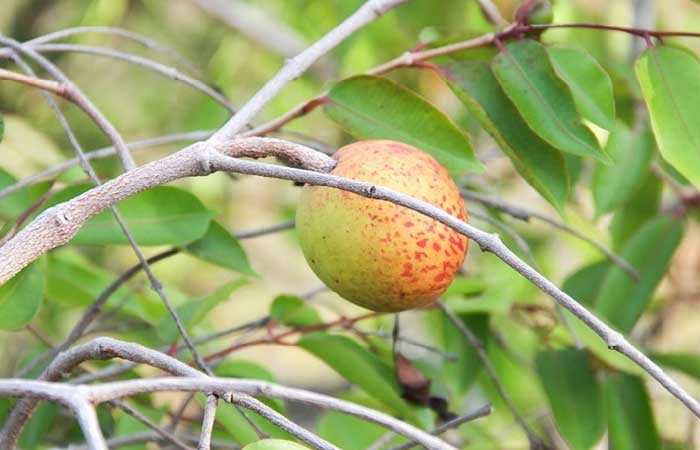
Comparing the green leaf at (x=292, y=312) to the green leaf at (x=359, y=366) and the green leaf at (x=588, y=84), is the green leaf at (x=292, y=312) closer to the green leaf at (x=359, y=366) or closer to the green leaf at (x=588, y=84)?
the green leaf at (x=359, y=366)

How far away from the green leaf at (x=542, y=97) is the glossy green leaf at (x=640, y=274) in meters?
0.45

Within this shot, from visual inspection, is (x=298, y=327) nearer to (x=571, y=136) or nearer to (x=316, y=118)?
(x=571, y=136)

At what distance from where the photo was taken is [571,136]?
1202mm

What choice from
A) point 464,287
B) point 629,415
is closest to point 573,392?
point 629,415

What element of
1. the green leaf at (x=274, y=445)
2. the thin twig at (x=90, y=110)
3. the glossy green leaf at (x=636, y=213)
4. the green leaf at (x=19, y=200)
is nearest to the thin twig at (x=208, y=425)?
the green leaf at (x=274, y=445)

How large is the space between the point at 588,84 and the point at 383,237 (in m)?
0.39

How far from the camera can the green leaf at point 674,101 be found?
116 cm

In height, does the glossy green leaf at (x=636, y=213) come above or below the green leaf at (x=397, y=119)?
above

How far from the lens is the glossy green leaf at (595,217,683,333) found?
5.23ft

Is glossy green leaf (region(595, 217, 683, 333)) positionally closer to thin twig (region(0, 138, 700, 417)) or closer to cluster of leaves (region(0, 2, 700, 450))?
cluster of leaves (region(0, 2, 700, 450))

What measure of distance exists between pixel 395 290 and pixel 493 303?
0.60 m

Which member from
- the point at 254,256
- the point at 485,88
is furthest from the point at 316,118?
the point at 485,88

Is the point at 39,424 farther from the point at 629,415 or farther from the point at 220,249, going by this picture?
the point at 629,415

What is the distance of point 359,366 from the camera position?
56.2 inches
